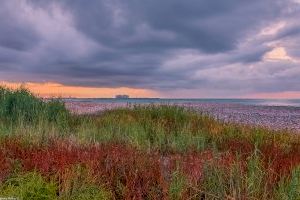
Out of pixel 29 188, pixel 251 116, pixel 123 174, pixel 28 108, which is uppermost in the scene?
pixel 28 108

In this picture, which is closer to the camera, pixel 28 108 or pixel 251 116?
pixel 28 108

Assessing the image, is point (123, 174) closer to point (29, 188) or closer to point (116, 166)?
point (116, 166)

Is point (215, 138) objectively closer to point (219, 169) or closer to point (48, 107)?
point (219, 169)

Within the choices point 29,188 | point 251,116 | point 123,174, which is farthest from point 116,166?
point 251,116

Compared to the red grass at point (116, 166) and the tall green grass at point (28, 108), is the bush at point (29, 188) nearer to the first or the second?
the red grass at point (116, 166)

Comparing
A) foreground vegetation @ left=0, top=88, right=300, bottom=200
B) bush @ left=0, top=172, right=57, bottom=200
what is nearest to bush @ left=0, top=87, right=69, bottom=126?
foreground vegetation @ left=0, top=88, right=300, bottom=200

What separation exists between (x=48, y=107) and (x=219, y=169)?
11.5 meters

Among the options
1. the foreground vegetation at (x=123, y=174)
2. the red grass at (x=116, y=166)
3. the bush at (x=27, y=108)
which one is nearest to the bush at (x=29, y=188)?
the foreground vegetation at (x=123, y=174)

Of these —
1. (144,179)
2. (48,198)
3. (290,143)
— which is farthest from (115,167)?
(290,143)

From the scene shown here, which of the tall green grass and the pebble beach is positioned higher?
the tall green grass

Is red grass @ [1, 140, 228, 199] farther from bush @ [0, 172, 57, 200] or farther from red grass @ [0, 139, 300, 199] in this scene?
bush @ [0, 172, 57, 200]

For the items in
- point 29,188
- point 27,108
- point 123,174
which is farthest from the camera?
point 27,108

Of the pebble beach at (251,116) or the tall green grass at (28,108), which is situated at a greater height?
the tall green grass at (28,108)

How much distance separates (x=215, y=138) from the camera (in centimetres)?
1300
